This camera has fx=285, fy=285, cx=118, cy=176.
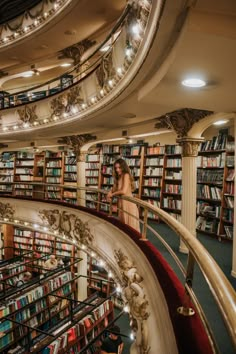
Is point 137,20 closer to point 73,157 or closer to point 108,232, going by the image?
point 108,232

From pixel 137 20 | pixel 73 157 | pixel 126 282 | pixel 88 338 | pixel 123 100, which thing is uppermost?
pixel 137 20

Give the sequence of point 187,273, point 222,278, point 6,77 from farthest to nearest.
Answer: point 6,77
point 187,273
point 222,278

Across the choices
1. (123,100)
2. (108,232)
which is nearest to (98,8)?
(123,100)

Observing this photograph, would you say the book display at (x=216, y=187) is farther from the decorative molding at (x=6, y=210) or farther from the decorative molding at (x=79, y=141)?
the decorative molding at (x=6, y=210)

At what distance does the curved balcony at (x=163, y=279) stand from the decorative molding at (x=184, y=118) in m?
1.83

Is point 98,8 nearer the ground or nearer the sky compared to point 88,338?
nearer the sky

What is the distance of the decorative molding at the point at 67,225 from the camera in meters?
5.92

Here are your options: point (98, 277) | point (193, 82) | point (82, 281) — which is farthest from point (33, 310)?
point (193, 82)

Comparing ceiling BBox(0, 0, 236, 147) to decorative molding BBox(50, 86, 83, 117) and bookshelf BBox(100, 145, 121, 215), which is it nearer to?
decorative molding BBox(50, 86, 83, 117)

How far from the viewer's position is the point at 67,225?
6855 millimetres

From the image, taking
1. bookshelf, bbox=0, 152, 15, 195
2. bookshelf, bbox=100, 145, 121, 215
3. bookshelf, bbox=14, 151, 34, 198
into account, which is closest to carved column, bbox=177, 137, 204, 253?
bookshelf, bbox=100, 145, 121, 215

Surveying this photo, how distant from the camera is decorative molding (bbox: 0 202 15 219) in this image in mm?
8375

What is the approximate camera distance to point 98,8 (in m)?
7.31

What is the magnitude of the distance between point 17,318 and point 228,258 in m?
4.06
